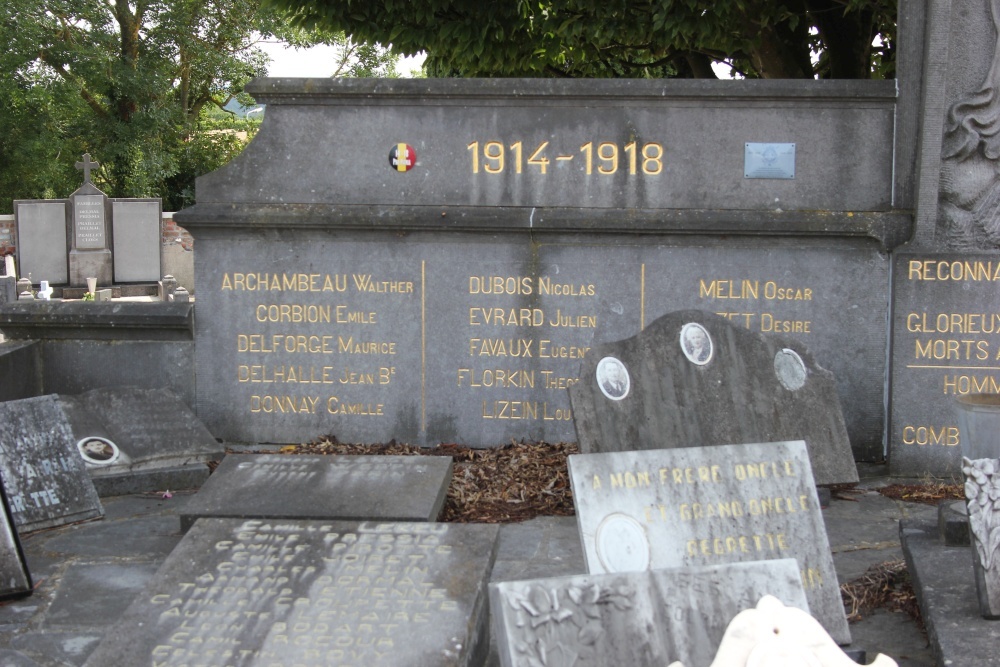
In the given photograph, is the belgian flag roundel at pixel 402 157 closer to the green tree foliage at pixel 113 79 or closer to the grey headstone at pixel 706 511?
the grey headstone at pixel 706 511

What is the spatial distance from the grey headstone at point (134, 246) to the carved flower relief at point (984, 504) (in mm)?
18178

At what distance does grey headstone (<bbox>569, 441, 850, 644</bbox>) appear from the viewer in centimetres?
406

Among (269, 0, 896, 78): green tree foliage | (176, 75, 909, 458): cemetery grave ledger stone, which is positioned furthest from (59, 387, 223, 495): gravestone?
(269, 0, 896, 78): green tree foliage

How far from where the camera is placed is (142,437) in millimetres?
6418

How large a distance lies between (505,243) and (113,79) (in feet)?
68.7

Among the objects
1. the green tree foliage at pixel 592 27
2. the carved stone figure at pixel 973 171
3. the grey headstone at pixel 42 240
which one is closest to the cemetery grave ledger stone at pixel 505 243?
the carved stone figure at pixel 973 171

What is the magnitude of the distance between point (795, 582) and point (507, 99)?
414 cm

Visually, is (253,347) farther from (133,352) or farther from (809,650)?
(809,650)

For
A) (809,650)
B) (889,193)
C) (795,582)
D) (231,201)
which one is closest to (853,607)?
(795,582)

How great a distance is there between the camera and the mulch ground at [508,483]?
5796mm

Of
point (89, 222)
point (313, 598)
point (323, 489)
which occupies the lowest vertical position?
point (313, 598)

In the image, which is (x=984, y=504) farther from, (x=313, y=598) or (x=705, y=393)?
(x=313, y=598)

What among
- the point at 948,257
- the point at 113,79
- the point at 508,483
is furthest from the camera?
the point at 113,79

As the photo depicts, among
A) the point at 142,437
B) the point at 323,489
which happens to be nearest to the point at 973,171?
the point at 323,489
